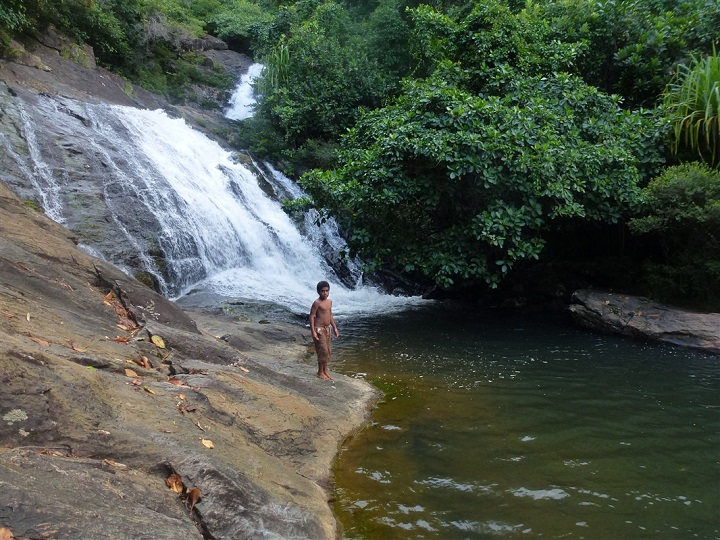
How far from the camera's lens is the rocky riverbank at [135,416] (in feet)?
8.91

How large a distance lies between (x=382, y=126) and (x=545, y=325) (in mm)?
4812

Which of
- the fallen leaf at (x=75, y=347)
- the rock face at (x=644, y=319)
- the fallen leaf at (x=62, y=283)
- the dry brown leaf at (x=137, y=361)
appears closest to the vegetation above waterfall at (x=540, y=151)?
the rock face at (x=644, y=319)

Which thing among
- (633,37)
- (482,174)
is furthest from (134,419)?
(633,37)

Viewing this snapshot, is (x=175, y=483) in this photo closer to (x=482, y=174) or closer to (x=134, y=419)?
(x=134, y=419)

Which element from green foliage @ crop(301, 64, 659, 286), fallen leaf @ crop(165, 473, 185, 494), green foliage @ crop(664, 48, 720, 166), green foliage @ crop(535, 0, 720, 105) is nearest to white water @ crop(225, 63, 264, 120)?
green foliage @ crop(301, 64, 659, 286)

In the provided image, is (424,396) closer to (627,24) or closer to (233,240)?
(233,240)

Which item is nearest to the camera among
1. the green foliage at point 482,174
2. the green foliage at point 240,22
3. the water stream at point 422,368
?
the water stream at point 422,368

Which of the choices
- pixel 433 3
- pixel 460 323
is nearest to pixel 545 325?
pixel 460 323

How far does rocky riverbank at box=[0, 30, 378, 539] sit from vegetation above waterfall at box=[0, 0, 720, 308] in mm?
4474

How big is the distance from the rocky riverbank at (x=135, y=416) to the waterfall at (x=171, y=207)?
Result: 2992 mm

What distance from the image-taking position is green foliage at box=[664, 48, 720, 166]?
1057cm

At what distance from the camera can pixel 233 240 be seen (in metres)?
12.3

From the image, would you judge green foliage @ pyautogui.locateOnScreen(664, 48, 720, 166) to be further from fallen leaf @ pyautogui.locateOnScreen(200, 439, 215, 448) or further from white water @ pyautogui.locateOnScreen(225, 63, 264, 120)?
white water @ pyautogui.locateOnScreen(225, 63, 264, 120)

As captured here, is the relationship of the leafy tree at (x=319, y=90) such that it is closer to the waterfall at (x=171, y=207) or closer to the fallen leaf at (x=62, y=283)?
the waterfall at (x=171, y=207)
